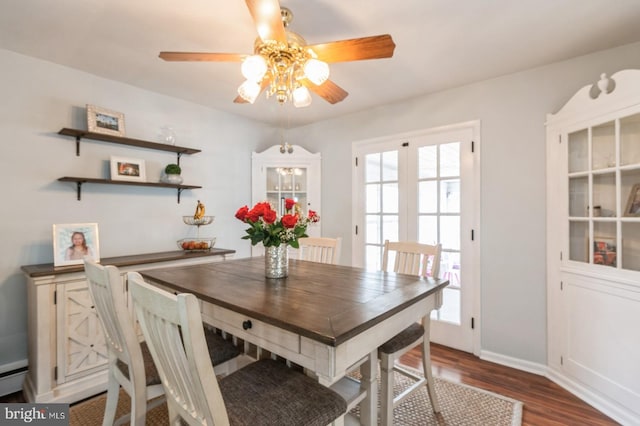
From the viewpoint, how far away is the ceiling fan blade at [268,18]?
1.23 m

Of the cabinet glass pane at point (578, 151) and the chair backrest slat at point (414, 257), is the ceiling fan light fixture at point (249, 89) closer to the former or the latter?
the chair backrest slat at point (414, 257)

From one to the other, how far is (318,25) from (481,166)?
6.01 feet

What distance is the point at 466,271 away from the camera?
2.75 m

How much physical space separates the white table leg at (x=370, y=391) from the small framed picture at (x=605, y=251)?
1771 millimetres

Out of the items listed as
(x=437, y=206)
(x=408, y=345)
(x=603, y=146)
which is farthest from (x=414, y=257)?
(x=603, y=146)

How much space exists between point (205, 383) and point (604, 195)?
2596mm

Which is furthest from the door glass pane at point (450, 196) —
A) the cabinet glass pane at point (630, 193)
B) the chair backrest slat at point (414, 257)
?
the cabinet glass pane at point (630, 193)

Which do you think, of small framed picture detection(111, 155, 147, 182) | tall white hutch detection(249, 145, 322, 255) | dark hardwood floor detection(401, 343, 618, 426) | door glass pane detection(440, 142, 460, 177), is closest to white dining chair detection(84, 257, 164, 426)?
small framed picture detection(111, 155, 147, 182)

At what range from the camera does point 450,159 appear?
284 cm

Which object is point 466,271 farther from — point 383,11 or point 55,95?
point 55,95

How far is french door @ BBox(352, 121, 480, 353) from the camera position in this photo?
2.72 meters

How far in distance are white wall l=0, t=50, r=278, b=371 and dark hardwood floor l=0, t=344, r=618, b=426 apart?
1.02 m

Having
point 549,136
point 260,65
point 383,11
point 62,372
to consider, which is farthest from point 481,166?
point 62,372

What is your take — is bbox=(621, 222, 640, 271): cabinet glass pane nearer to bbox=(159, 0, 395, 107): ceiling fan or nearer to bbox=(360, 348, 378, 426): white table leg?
bbox=(360, 348, 378, 426): white table leg
